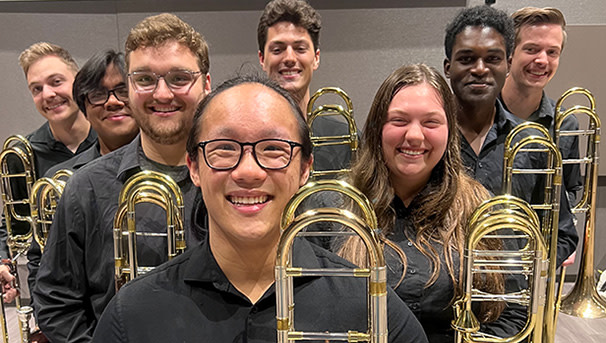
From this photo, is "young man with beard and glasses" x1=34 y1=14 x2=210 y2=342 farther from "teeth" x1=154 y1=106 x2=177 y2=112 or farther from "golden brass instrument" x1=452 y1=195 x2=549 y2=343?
"golden brass instrument" x1=452 y1=195 x2=549 y2=343

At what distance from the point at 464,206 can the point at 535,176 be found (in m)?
0.92

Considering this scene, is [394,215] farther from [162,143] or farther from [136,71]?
[136,71]

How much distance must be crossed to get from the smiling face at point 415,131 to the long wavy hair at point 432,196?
1.3 inches

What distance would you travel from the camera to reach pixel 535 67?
3.02 m

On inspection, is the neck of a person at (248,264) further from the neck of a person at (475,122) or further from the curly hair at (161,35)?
the neck of a person at (475,122)

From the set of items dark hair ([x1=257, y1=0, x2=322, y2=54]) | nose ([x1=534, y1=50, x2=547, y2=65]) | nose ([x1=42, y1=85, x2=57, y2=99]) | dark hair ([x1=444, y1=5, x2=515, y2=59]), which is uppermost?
dark hair ([x1=257, y1=0, x2=322, y2=54])

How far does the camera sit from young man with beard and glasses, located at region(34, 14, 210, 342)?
1952mm

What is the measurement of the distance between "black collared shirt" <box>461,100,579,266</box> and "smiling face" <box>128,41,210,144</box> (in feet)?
4.47

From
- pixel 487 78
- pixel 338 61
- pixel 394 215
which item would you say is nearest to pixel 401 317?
pixel 394 215

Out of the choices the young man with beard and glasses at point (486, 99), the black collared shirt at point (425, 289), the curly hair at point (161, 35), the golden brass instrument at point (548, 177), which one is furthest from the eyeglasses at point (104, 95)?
the golden brass instrument at point (548, 177)

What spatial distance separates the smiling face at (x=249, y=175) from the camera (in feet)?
4.16

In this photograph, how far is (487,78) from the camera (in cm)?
252

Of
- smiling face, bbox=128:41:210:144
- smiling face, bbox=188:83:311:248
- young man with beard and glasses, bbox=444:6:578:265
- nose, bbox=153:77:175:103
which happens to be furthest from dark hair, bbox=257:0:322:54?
smiling face, bbox=188:83:311:248

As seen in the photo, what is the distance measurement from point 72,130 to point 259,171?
2232 millimetres
